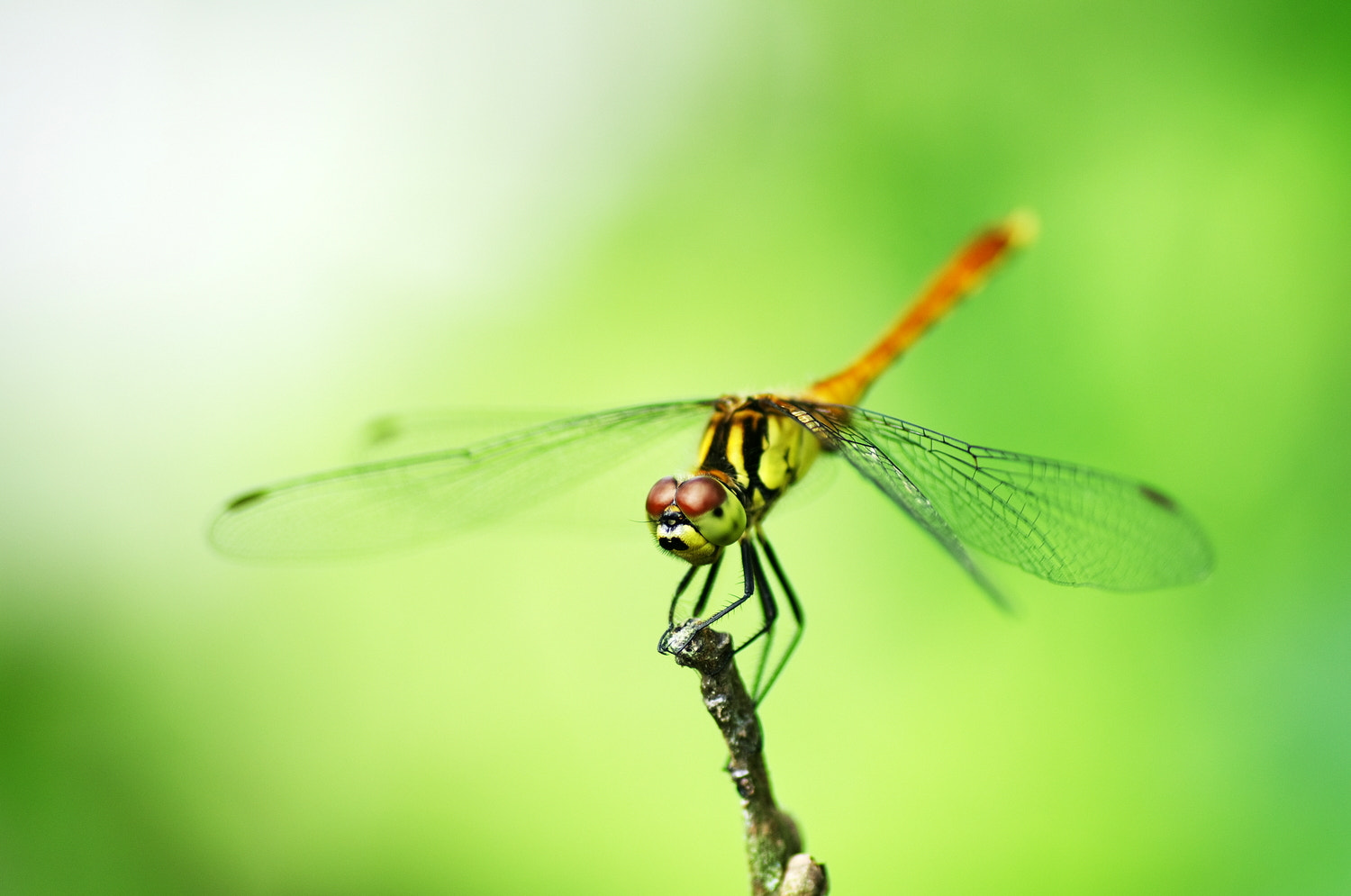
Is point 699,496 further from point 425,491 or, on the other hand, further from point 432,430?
point 432,430

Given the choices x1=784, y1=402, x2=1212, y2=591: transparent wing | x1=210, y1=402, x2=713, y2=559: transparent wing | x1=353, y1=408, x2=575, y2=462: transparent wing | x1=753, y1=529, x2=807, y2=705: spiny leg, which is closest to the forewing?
x1=784, y1=402, x2=1212, y2=591: transparent wing

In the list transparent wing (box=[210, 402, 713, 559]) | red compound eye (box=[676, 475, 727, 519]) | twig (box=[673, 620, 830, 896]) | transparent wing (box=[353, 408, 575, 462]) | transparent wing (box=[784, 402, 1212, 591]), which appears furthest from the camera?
transparent wing (box=[353, 408, 575, 462])

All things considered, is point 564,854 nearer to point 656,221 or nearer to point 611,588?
point 611,588

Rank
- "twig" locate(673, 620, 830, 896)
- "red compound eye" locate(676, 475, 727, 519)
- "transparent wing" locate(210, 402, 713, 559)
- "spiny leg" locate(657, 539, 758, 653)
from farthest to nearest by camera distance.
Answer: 1. "transparent wing" locate(210, 402, 713, 559)
2. "red compound eye" locate(676, 475, 727, 519)
3. "spiny leg" locate(657, 539, 758, 653)
4. "twig" locate(673, 620, 830, 896)

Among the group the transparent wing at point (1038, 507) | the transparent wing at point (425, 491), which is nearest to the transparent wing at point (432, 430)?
the transparent wing at point (425, 491)

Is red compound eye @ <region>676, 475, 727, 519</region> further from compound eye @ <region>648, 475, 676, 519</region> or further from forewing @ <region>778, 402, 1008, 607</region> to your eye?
forewing @ <region>778, 402, 1008, 607</region>

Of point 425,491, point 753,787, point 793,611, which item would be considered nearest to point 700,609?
point 793,611

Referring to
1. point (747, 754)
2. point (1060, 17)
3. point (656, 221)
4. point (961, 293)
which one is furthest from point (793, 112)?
point (747, 754)

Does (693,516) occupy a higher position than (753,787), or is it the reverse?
(693,516)

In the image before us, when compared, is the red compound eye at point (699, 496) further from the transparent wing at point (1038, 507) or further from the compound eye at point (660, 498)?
the transparent wing at point (1038, 507)
